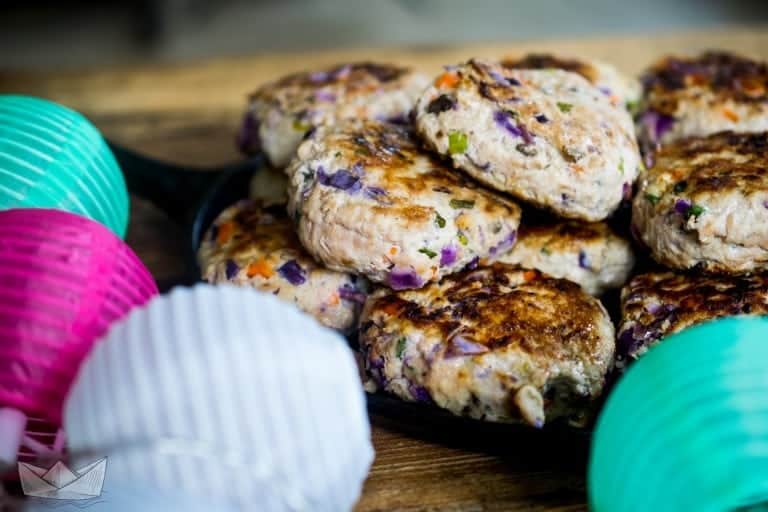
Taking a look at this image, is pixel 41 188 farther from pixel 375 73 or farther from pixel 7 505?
pixel 375 73

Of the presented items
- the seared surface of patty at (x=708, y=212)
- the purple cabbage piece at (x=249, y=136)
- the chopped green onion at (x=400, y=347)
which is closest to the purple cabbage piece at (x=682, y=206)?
the seared surface of patty at (x=708, y=212)

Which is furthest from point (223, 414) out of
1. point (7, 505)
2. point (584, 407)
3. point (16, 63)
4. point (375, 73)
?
point (16, 63)

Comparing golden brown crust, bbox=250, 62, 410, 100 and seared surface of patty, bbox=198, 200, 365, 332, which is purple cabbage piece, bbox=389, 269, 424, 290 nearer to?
seared surface of patty, bbox=198, 200, 365, 332

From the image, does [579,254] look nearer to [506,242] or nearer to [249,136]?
[506,242]

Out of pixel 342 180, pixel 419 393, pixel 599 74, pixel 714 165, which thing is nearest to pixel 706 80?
pixel 599 74

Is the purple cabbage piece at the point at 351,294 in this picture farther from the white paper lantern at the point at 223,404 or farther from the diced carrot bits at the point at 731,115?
the diced carrot bits at the point at 731,115
